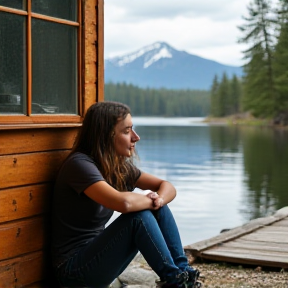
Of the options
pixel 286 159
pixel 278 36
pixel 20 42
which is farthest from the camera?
pixel 278 36

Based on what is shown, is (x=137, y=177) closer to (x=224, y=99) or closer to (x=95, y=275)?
(x=95, y=275)

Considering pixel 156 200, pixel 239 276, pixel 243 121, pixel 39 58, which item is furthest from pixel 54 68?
pixel 243 121

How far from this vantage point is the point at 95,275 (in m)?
3.74

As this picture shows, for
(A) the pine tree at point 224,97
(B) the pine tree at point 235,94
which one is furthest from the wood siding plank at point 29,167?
(A) the pine tree at point 224,97

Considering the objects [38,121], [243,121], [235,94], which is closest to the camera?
[38,121]

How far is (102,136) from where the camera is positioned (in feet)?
12.9

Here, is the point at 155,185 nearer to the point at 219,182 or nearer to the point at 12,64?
the point at 12,64

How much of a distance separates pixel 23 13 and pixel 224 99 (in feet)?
275

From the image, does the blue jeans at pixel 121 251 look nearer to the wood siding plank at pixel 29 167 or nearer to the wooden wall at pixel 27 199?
the wooden wall at pixel 27 199

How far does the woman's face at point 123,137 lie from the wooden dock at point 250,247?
2.13 metres

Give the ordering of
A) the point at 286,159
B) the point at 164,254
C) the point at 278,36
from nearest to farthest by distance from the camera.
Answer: the point at 164,254, the point at 286,159, the point at 278,36

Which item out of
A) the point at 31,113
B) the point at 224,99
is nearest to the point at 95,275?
the point at 31,113

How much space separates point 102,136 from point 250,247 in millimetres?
2750

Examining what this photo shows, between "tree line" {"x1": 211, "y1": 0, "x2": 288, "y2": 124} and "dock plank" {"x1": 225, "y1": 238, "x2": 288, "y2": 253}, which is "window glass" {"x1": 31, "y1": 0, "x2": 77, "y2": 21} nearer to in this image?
"dock plank" {"x1": 225, "y1": 238, "x2": 288, "y2": 253}
